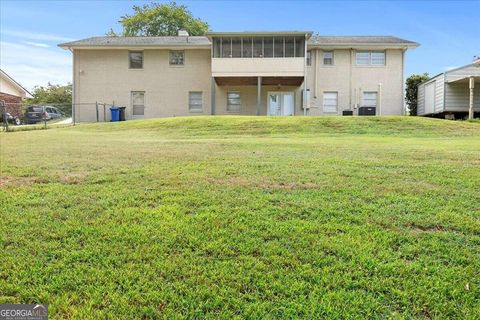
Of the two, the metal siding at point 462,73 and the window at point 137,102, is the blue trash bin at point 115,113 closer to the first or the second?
the window at point 137,102

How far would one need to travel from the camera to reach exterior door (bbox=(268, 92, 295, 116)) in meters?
26.7

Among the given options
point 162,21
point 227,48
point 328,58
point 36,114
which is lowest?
point 36,114

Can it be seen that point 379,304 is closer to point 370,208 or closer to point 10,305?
point 370,208

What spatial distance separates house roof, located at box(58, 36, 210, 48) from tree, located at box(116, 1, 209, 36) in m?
14.2

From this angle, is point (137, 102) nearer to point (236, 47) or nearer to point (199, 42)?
point (199, 42)

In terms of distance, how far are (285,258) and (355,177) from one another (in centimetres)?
287

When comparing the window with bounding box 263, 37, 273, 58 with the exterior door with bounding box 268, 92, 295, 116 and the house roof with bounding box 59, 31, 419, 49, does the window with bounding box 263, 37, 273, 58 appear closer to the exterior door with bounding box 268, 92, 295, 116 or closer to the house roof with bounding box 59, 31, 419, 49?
the house roof with bounding box 59, 31, 419, 49

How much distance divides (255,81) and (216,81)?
241cm

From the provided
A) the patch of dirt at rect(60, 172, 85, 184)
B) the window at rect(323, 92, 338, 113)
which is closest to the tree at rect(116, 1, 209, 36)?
the window at rect(323, 92, 338, 113)

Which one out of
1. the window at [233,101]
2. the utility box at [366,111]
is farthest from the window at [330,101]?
the window at [233,101]

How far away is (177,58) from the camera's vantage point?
2656 cm

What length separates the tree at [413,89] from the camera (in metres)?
30.3

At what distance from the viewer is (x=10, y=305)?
271cm

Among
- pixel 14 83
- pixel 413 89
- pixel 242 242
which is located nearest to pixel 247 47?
pixel 413 89
